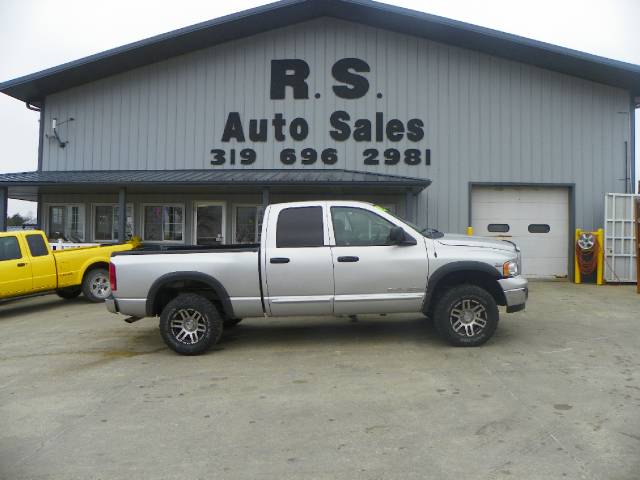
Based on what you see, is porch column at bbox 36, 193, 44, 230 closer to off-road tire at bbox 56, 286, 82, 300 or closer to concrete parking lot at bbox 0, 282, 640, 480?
off-road tire at bbox 56, 286, 82, 300

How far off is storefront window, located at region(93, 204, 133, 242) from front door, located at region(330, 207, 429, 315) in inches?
430

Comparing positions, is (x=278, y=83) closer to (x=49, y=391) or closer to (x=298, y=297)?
(x=298, y=297)

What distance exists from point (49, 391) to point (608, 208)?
44.6ft

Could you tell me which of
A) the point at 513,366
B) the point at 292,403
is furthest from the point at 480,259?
the point at 292,403

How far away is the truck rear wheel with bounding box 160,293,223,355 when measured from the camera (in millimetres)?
5918

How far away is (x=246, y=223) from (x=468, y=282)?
31.2 ft

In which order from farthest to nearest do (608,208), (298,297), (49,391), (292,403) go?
(608,208), (298,297), (49,391), (292,403)

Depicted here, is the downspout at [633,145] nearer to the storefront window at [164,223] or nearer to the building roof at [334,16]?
the building roof at [334,16]

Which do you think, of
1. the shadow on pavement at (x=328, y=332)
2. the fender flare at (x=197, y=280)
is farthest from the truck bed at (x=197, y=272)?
the shadow on pavement at (x=328, y=332)

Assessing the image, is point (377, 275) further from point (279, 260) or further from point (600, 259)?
point (600, 259)

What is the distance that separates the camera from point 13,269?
9.16 metres

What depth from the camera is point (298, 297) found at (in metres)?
5.94

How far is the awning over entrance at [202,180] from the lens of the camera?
38.8ft

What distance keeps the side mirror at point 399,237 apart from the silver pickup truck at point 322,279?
0.01m
